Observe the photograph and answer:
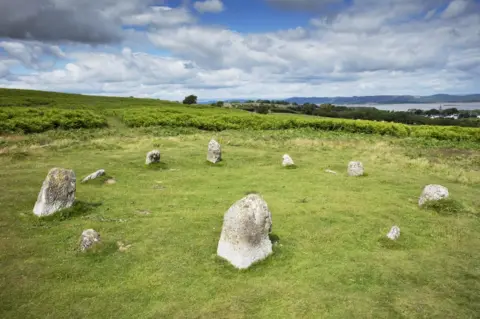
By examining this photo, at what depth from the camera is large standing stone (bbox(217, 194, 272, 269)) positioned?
1368cm

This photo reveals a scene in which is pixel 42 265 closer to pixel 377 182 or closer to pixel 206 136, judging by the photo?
pixel 377 182

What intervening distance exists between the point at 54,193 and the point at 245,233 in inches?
400

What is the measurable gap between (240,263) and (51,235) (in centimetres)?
856

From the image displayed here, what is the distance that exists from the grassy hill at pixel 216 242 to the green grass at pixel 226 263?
0.21 feet

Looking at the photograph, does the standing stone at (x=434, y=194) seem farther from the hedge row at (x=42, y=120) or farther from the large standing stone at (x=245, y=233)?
the hedge row at (x=42, y=120)

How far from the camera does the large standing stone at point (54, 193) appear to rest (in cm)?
1775

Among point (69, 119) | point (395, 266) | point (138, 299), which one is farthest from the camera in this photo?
point (69, 119)

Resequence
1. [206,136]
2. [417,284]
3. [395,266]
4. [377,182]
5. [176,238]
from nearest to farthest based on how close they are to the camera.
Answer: [417,284], [395,266], [176,238], [377,182], [206,136]

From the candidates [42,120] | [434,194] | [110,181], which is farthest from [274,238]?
[42,120]

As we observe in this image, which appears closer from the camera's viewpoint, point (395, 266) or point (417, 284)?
point (417, 284)

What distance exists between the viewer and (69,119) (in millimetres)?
59094

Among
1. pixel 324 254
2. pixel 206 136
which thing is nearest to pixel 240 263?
pixel 324 254

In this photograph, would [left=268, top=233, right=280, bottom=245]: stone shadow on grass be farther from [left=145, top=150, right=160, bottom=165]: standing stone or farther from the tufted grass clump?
[left=145, top=150, right=160, bottom=165]: standing stone

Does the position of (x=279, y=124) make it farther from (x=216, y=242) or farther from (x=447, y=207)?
(x=216, y=242)
